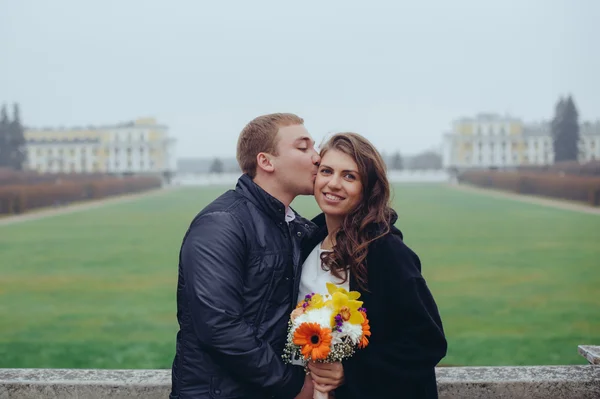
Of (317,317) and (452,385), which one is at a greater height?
(317,317)

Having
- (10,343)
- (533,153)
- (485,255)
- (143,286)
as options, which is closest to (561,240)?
(485,255)

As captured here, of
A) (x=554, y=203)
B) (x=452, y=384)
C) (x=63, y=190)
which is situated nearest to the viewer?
(x=452, y=384)

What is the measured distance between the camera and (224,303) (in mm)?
1955

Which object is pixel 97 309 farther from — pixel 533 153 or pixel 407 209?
pixel 533 153

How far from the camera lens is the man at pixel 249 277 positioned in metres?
1.96

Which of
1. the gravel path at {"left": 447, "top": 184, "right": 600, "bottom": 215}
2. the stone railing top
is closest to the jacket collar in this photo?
the stone railing top

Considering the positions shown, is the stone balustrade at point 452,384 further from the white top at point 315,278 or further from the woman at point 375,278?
the white top at point 315,278

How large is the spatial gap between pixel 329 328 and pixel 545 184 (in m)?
24.7

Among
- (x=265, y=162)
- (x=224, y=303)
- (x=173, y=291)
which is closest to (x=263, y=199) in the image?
(x=265, y=162)

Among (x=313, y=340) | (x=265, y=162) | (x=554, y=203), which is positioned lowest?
(x=554, y=203)

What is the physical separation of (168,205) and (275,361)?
25.2m

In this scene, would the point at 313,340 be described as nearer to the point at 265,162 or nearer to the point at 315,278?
the point at 315,278

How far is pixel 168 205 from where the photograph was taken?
26703 mm

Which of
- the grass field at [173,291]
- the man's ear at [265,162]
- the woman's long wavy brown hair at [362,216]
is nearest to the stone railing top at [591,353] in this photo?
the woman's long wavy brown hair at [362,216]
